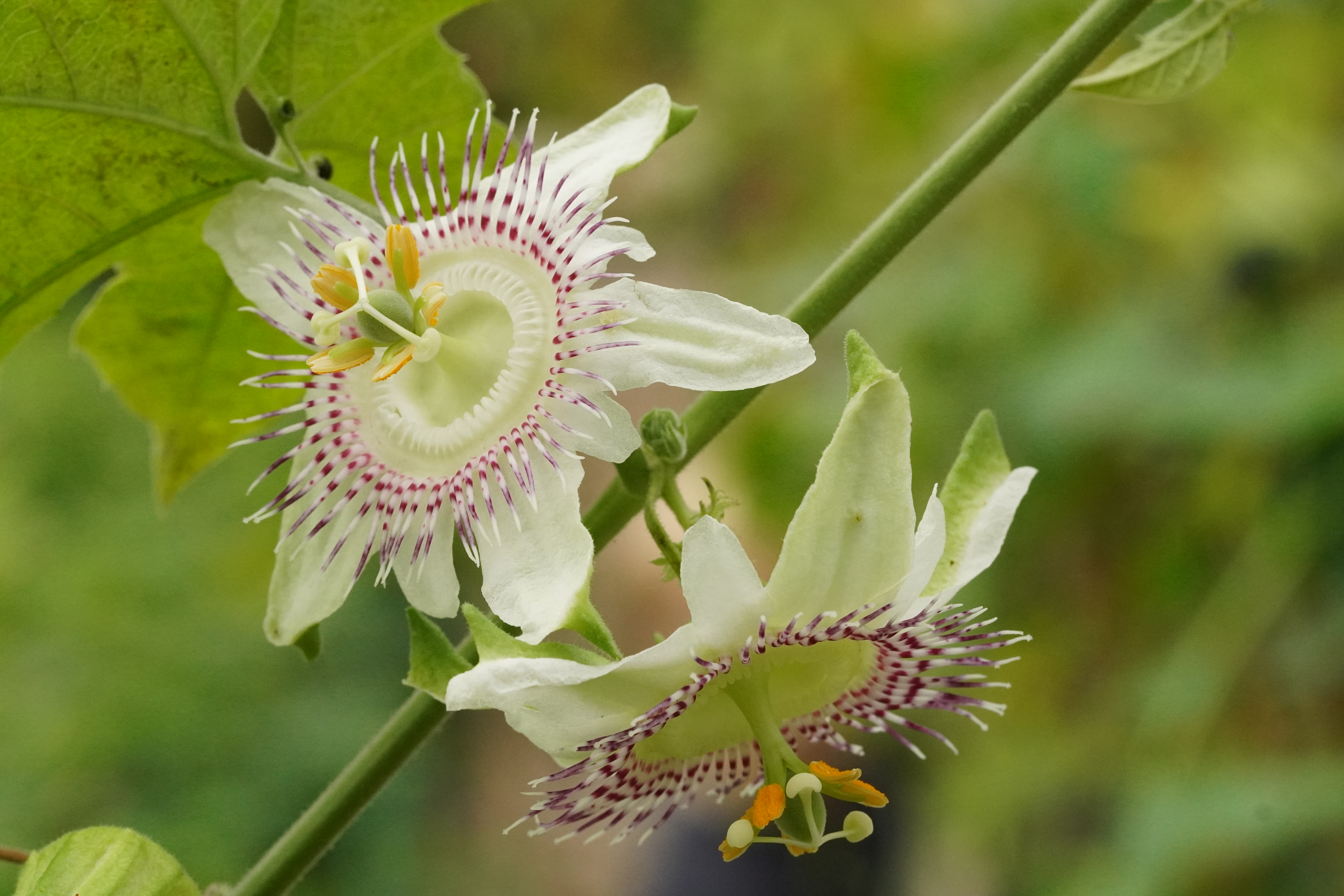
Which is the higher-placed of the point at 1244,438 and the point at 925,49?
the point at 925,49

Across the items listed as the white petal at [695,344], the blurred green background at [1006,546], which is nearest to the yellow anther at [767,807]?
the white petal at [695,344]

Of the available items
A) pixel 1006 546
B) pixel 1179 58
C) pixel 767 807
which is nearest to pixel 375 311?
pixel 767 807

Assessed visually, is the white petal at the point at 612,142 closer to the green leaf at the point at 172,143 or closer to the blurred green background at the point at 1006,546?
the green leaf at the point at 172,143

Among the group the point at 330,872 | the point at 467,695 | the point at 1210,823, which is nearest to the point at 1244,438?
the point at 1210,823

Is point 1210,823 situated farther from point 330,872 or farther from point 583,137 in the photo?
point 330,872

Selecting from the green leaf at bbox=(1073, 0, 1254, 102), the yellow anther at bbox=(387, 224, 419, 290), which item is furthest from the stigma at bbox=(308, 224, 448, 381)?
the green leaf at bbox=(1073, 0, 1254, 102)
